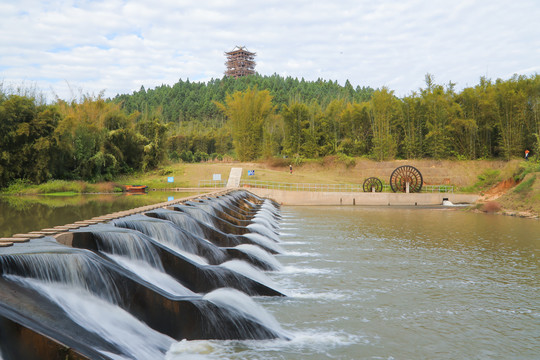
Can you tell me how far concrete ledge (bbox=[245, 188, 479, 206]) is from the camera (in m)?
28.0

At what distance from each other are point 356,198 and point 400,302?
2247cm

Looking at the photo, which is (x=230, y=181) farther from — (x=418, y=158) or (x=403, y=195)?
(x=418, y=158)

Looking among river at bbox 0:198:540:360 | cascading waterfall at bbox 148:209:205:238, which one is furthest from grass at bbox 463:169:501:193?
cascading waterfall at bbox 148:209:205:238

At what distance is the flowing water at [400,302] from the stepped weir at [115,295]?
0.27m

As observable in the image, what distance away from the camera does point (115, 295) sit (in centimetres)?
471

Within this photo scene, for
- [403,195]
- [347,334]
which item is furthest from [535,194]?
[347,334]

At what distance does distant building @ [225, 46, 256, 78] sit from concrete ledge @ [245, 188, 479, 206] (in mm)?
89133

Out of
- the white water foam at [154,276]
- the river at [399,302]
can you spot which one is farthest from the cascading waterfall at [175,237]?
the white water foam at [154,276]

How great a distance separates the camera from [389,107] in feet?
131

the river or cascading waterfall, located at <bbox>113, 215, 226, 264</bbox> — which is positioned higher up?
cascading waterfall, located at <bbox>113, 215, 226, 264</bbox>

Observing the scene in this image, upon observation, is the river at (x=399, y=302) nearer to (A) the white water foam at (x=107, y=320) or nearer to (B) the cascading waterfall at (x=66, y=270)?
(A) the white water foam at (x=107, y=320)

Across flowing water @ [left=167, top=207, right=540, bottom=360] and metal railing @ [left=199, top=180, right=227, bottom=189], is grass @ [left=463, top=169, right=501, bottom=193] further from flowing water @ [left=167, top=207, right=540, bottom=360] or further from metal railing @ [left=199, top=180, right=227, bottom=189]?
flowing water @ [left=167, top=207, right=540, bottom=360]

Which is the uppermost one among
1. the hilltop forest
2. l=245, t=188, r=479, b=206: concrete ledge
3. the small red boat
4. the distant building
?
the distant building

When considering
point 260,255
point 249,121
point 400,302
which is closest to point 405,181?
point 249,121
